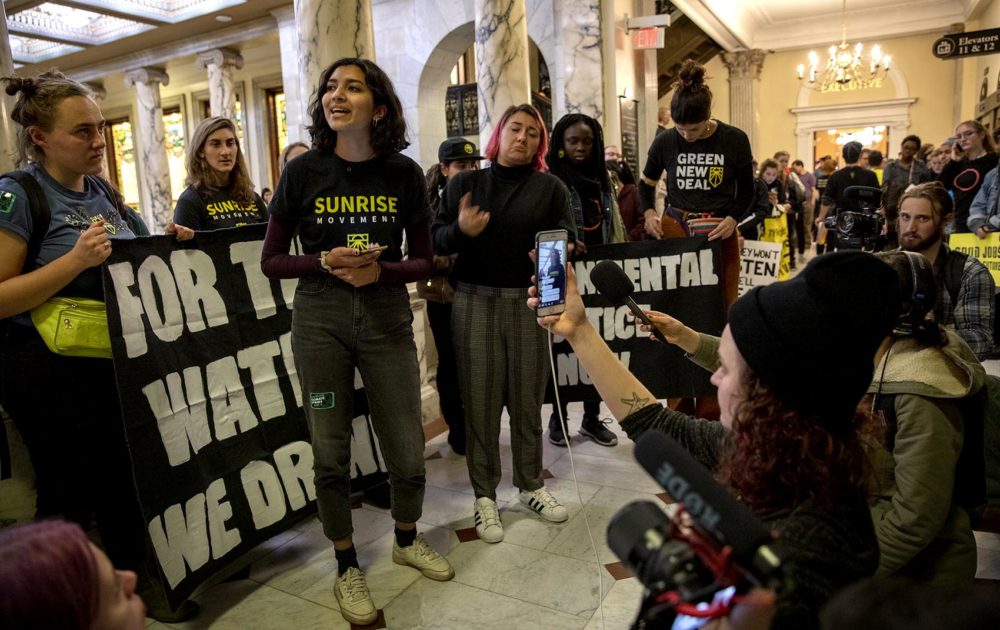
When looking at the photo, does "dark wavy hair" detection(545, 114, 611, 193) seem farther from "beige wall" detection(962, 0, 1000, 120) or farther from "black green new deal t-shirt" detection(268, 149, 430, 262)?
"beige wall" detection(962, 0, 1000, 120)

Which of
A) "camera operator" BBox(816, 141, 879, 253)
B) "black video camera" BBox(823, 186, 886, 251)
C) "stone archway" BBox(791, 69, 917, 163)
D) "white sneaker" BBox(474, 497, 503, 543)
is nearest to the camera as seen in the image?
"white sneaker" BBox(474, 497, 503, 543)

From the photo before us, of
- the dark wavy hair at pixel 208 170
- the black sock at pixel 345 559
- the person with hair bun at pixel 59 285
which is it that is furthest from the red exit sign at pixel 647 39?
the black sock at pixel 345 559

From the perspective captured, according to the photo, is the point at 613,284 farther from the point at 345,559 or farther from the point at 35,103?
the point at 35,103

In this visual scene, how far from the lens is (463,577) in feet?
8.86

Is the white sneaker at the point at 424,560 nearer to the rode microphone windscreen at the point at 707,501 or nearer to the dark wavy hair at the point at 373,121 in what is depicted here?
the dark wavy hair at the point at 373,121

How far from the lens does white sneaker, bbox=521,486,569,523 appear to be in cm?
312

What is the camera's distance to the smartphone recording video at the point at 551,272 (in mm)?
1799

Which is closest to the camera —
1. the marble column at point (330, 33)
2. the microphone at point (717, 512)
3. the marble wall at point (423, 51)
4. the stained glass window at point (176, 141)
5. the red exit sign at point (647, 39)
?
the microphone at point (717, 512)

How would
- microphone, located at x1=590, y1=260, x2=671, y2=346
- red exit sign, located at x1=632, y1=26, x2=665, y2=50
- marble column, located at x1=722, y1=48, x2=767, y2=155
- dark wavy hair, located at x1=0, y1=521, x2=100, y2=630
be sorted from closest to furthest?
1. dark wavy hair, located at x1=0, y1=521, x2=100, y2=630
2. microphone, located at x1=590, y1=260, x2=671, y2=346
3. red exit sign, located at x1=632, y1=26, x2=665, y2=50
4. marble column, located at x1=722, y1=48, x2=767, y2=155

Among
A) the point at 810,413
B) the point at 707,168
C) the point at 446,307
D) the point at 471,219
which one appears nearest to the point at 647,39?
the point at 707,168

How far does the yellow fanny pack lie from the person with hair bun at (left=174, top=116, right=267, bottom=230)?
90 centimetres

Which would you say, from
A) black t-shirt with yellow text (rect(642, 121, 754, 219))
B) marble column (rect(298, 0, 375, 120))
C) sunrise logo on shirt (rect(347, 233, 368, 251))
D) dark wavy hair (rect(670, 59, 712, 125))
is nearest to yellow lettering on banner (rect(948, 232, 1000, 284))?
black t-shirt with yellow text (rect(642, 121, 754, 219))

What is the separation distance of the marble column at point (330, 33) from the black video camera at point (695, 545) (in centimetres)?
351

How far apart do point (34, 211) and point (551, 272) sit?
5.35ft
